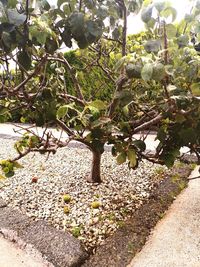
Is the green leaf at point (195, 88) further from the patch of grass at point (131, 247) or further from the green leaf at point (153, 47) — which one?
the patch of grass at point (131, 247)

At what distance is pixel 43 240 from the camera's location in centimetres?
227

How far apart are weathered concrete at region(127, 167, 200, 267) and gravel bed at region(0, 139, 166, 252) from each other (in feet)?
1.08

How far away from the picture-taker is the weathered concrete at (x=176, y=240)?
2107 mm

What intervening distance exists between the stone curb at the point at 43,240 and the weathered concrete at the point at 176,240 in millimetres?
437

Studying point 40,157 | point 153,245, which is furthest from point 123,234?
point 40,157

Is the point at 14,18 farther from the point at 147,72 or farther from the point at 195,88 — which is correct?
the point at 195,88

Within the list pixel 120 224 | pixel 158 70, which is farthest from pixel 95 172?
pixel 158 70

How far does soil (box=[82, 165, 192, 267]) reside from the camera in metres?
2.12

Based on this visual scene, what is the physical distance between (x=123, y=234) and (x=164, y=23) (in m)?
1.70

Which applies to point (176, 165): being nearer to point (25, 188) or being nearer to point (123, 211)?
point (123, 211)

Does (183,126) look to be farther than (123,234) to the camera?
No

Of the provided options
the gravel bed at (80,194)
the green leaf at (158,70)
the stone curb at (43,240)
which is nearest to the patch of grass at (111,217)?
the gravel bed at (80,194)

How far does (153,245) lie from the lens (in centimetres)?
230

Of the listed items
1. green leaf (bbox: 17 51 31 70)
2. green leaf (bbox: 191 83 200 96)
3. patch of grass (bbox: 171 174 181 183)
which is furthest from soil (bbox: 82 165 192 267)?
green leaf (bbox: 17 51 31 70)
